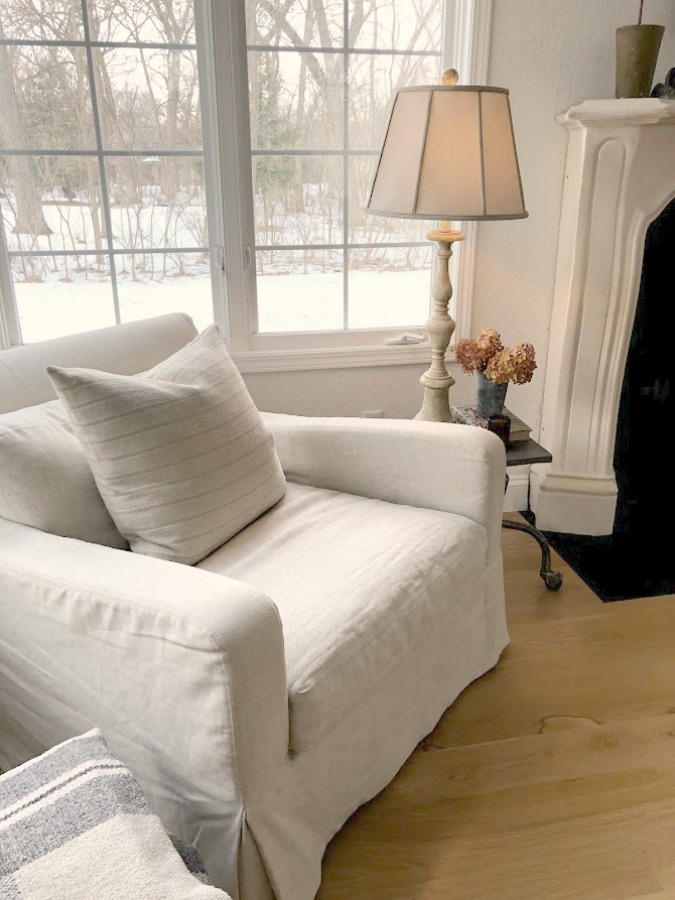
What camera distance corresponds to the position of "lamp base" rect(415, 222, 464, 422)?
6.43ft

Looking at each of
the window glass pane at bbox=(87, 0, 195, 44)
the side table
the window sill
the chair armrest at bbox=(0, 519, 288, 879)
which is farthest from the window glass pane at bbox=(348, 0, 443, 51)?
the chair armrest at bbox=(0, 519, 288, 879)

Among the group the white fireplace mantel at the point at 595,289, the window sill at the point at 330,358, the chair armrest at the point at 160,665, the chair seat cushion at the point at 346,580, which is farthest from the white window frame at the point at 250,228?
the chair armrest at the point at 160,665

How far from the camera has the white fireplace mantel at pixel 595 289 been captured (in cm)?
217

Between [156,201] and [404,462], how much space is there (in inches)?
44.2

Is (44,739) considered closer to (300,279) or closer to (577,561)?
(300,279)

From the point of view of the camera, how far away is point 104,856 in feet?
2.90

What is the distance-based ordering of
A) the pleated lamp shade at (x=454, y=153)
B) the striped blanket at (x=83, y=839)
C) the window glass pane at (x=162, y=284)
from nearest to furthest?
the striped blanket at (x=83, y=839)
the pleated lamp shade at (x=454, y=153)
the window glass pane at (x=162, y=284)

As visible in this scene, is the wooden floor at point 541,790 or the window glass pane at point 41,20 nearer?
the wooden floor at point 541,790

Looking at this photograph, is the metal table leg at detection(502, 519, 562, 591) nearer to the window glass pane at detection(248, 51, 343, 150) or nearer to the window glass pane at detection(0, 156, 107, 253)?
the window glass pane at detection(248, 51, 343, 150)

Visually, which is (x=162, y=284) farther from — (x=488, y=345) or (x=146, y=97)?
(x=488, y=345)

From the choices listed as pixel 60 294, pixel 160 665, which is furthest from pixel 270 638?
pixel 60 294

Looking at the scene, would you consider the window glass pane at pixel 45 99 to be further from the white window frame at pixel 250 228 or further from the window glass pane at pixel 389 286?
the window glass pane at pixel 389 286

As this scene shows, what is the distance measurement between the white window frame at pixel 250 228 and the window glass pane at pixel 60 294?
37cm

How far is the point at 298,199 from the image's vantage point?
2.32 metres
